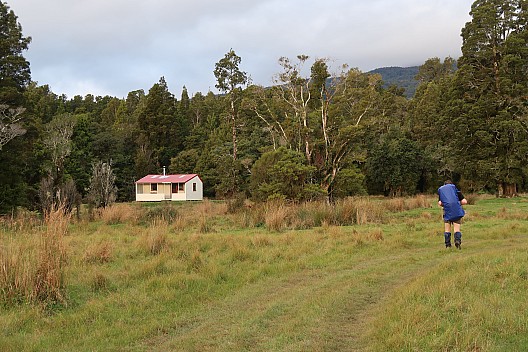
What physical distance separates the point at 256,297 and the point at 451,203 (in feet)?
17.6

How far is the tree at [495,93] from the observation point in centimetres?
2959

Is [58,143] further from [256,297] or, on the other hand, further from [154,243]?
[256,297]

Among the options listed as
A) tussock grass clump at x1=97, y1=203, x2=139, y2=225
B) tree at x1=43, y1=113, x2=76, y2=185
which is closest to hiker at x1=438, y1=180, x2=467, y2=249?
tussock grass clump at x1=97, y1=203, x2=139, y2=225

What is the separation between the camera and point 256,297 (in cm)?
646

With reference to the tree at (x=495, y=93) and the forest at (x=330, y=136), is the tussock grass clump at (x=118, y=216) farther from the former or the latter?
the tree at (x=495, y=93)

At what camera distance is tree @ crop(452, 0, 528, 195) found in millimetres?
29594

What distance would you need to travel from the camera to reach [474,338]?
4.06 metres

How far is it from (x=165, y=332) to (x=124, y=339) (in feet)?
1.58

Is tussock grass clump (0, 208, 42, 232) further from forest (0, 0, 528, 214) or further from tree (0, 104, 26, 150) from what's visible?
tree (0, 104, 26, 150)

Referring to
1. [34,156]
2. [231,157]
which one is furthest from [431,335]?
[231,157]

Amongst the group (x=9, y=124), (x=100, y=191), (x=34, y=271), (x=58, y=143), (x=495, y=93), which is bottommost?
(x=34, y=271)

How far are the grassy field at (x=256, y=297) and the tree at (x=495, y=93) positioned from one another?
2213cm

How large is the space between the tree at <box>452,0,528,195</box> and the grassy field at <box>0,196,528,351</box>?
2213 cm

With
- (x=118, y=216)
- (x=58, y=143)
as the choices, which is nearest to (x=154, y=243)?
(x=118, y=216)
